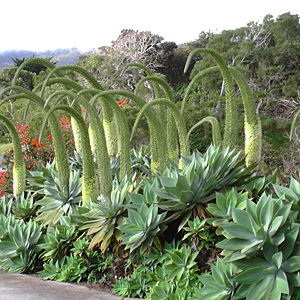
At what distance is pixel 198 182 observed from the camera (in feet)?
10.9

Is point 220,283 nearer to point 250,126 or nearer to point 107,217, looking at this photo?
point 107,217

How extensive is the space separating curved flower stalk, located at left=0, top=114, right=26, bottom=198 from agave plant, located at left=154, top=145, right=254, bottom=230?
1957mm

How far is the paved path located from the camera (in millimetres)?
3160

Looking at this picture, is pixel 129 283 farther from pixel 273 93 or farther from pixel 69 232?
pixel 273 93

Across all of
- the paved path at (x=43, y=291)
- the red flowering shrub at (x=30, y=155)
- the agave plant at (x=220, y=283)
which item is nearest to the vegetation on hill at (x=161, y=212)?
the agave plant at (x=220, y=283)

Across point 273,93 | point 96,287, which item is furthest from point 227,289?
point 273,93

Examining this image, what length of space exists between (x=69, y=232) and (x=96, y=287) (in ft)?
2.08

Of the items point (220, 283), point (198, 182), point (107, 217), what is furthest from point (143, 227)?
point (220, 283)

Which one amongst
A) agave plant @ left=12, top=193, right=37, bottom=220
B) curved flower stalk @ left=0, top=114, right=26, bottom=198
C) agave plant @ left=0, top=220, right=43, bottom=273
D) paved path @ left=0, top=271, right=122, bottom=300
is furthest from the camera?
agave plant @ left=12, top=193, right=37, bottom=220

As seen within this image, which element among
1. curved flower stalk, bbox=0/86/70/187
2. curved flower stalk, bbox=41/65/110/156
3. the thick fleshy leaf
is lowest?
the thick fleshy leaf

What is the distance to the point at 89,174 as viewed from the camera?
3875mm

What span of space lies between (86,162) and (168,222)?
1.02 m

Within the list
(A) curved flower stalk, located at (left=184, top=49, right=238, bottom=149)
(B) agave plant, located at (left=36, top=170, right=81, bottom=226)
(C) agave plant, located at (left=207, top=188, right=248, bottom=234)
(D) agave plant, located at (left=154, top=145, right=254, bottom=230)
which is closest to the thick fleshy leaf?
(C) agave plant, located at (left=207, top=188, right=248, bottom=234)

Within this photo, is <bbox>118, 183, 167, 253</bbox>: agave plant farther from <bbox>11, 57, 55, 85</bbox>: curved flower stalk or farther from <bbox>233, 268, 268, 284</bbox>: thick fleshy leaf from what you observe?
<bbox>11, 57, 55, 85</bbox>: curved flower stalk
